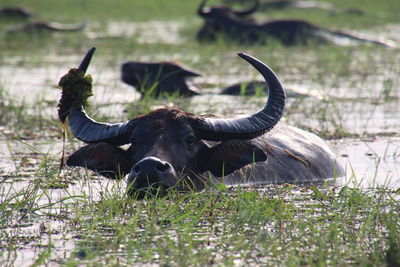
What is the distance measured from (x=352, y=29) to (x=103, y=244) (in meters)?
16.9

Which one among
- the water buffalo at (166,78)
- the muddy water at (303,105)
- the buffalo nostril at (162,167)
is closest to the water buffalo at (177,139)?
the buffalo nostril at (162,167)

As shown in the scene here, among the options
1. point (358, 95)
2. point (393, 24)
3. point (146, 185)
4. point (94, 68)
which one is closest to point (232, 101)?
point (358, 95)

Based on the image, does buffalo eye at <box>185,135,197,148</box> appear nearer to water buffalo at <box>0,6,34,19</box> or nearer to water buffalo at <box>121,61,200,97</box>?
water buffalo at <box>121,61,200,97</box>

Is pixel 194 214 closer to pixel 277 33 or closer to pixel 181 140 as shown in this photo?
pixel 181 140

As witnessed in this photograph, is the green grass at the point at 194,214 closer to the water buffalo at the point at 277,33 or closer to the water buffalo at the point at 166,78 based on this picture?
the water buffalo at the point at 166,78

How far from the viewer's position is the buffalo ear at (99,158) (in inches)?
211

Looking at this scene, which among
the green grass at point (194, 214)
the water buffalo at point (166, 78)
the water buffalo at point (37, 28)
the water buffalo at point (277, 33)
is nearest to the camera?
the green grass at point (194, 214)

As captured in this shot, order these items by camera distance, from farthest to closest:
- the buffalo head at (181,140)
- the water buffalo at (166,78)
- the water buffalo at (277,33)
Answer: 1. the water buffalo at (277,33)
2. the water buffalo at (166,78)
3. the buffalo head at (181,140)

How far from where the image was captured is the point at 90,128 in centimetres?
555

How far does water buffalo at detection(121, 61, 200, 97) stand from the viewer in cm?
997

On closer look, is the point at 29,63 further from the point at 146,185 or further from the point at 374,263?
the point at 374,263

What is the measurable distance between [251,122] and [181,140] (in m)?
0.49

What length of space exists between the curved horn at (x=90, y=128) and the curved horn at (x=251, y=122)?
1.50 feet

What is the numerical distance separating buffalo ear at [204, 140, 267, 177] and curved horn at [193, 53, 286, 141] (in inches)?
4.0
